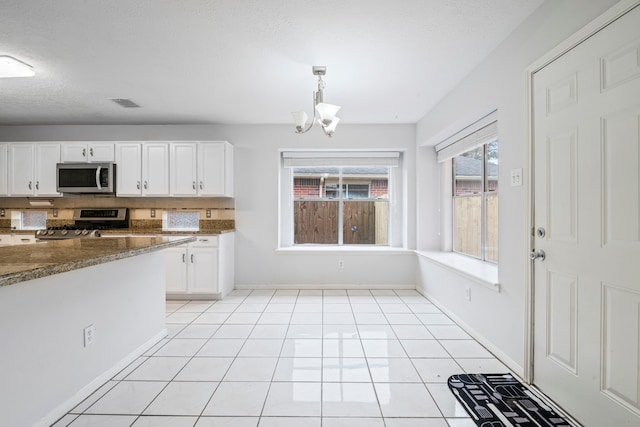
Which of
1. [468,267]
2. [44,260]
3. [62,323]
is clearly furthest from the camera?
[468,267]

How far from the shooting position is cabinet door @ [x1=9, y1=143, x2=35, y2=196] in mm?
4172

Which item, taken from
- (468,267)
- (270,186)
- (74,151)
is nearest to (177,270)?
(270,186)

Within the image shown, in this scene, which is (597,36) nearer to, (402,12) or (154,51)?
(402,12)

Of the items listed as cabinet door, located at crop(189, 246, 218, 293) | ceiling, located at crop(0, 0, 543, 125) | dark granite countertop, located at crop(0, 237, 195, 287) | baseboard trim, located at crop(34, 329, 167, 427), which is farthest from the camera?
cabinet door, located at crop(189, 246, 218, 293)

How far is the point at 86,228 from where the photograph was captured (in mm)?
4316

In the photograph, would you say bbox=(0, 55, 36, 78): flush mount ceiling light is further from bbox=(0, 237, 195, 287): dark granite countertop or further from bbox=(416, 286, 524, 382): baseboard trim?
bbox=(416, 286, 524, 382): baseboard trim

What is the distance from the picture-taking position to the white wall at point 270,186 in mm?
4449

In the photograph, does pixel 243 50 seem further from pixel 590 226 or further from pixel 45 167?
pixel 45 167

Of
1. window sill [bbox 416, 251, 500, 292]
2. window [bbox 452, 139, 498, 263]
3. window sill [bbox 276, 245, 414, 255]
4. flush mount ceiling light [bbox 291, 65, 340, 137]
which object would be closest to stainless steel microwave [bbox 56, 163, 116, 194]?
window sill [bbox 276, 245, 414, 255]

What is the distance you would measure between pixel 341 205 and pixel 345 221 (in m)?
0.26

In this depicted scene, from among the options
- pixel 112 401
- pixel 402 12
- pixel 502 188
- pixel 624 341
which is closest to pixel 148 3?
pixel 402 12

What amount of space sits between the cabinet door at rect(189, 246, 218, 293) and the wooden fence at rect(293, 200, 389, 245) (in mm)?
1354

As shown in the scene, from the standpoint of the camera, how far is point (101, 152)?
13.6 ft

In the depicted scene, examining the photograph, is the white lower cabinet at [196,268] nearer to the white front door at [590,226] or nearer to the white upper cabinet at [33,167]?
the white upper cabinet at [33,167]
